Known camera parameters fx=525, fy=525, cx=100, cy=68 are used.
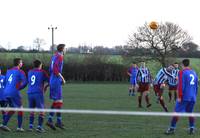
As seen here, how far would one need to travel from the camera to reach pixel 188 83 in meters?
13.9

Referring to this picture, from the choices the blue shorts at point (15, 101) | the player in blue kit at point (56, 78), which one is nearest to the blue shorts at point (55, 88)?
the player in blue kit at point (56, 78)

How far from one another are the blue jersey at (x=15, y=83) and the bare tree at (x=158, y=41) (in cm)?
6234

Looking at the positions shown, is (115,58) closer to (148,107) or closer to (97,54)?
(97,54)

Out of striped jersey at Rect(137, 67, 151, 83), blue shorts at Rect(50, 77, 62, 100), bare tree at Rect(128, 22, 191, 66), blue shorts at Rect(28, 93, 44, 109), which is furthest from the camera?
bare tree at Rect(128, 22, 191, 66)

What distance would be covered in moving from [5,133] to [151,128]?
13.5 feet

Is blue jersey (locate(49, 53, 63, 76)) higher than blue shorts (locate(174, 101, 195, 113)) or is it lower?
higher

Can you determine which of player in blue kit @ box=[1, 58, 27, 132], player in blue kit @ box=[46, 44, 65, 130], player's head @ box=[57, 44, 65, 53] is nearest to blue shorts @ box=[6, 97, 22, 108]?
player in blue kit @ box=[1, 58, 27, 132]

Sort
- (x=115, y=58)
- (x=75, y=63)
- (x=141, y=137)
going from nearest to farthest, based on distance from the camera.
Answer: (x=141, y=137), (x=75, y=63), (x=115, y=58)

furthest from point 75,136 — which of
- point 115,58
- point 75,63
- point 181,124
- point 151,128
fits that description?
point 115,58

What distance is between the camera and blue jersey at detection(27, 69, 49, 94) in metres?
14.2

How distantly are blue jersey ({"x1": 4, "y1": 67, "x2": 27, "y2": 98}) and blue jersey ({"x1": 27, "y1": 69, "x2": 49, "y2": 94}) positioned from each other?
192mm

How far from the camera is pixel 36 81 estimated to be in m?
14.2

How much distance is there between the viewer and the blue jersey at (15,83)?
14.2 metres

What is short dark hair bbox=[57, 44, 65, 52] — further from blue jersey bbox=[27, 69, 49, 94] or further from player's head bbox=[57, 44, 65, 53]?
blue jersey bbox=[27, 69, 49, 94]
